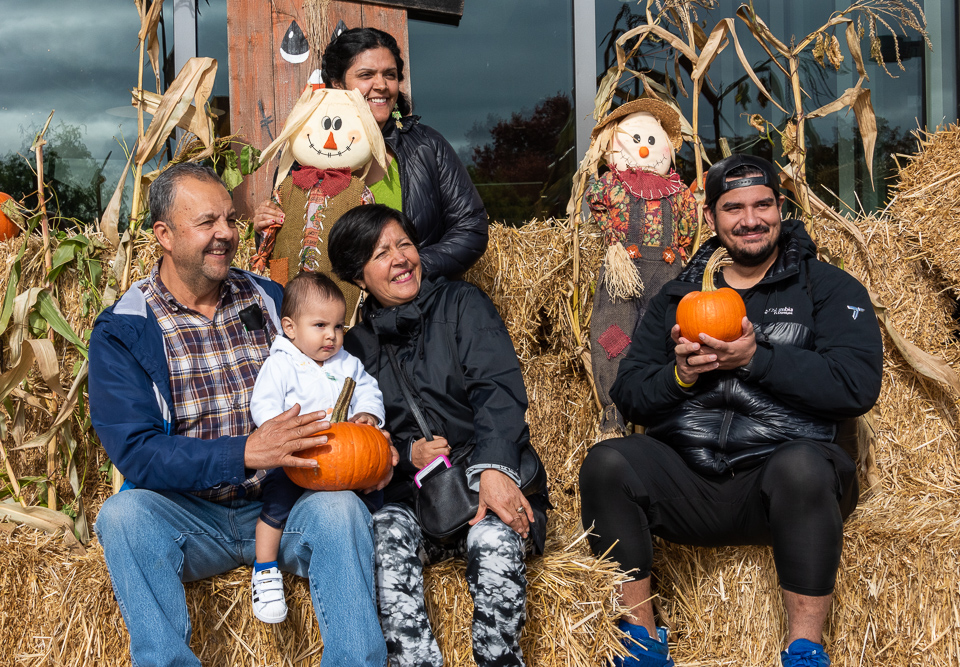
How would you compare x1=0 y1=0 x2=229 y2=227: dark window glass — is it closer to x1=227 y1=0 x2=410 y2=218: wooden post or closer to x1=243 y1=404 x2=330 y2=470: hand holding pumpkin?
x1=227 y1=0 x2=410 y2=218: wooden post

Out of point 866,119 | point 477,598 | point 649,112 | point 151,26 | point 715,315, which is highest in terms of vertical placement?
point 151,26

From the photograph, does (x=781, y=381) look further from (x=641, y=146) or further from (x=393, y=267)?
(x=641, y=146)

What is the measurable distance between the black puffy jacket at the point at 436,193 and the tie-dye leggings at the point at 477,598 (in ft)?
4.21

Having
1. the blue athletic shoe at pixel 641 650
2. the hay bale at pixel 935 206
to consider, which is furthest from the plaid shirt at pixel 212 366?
the hay bale at pixel 935 206

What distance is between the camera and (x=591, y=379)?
3.86m

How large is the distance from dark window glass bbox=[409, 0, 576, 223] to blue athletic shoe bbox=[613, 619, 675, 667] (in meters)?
2.77

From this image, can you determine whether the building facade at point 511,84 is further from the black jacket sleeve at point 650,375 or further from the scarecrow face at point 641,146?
the black jacket sleeve at point 650,375

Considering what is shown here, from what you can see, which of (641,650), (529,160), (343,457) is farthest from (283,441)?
(529,160)

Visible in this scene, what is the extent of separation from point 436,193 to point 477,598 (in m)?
1.73

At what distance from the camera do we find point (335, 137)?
3229mm

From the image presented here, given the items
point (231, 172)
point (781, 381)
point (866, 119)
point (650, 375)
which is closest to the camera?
point (781, 381)

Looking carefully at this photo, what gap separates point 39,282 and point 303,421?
5.20 ft

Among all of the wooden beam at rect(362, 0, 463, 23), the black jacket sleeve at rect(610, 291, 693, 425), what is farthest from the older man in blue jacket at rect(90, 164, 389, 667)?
the wooden beam at rect(362, 0, 463, 23)

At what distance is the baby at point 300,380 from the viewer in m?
2.36
